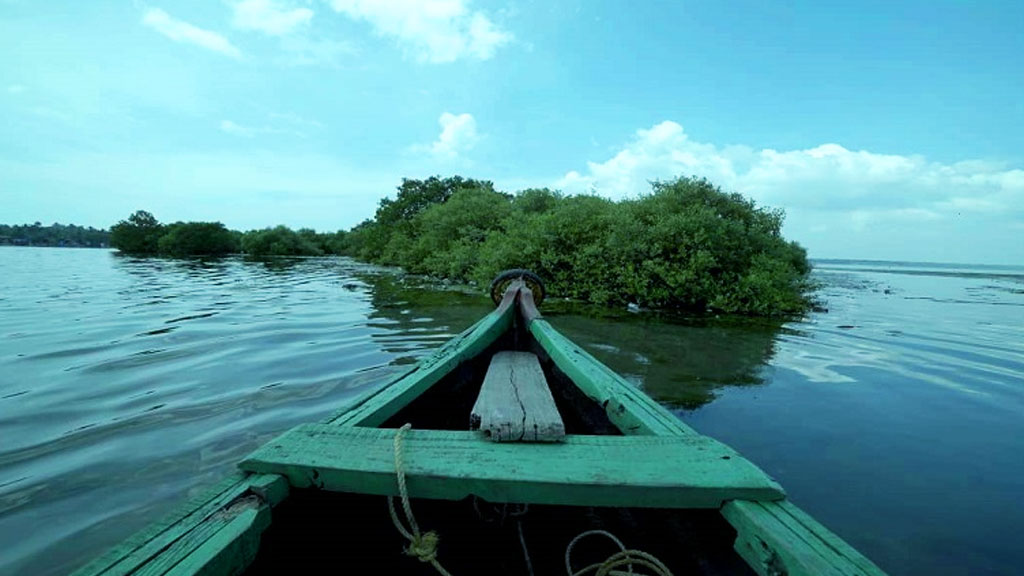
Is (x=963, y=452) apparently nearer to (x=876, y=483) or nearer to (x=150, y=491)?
(x=876, y=483)

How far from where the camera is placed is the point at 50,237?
7619 centimetres

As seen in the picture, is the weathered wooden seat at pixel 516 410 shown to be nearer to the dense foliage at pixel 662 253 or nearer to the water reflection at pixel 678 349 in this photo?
the water reflection at pixel 678 349

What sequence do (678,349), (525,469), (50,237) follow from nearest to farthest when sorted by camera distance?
(525,469)
(678,349)
(50,237)

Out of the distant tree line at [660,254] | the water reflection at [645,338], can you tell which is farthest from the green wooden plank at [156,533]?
the distant tree line at [660,254]

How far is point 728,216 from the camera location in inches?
522

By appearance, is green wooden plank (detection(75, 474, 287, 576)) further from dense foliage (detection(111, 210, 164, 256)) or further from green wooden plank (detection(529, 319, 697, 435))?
dense foliage (detection(111, 210, 164, 256))

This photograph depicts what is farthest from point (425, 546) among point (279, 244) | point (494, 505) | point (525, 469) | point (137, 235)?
point (137, 235)

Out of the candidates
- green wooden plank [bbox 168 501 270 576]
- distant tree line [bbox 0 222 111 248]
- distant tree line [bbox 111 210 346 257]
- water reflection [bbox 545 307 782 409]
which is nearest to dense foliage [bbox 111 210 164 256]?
distant tree line [bbox 111 210 346 257]

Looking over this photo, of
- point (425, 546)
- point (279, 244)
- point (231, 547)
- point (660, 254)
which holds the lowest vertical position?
point (425, 546)

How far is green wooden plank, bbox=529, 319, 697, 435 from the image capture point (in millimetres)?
1850

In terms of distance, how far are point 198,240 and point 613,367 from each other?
5222 cm

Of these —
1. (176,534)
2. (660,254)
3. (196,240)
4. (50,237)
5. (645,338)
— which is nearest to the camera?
(176,534)

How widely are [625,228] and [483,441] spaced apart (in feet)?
35.5

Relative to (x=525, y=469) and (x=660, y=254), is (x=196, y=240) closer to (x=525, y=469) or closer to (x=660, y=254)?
(x=660, y=254)
